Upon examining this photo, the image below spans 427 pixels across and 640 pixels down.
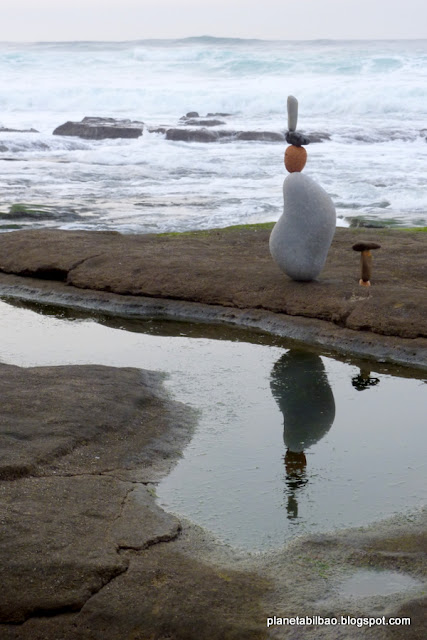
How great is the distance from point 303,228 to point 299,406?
8.57 feet

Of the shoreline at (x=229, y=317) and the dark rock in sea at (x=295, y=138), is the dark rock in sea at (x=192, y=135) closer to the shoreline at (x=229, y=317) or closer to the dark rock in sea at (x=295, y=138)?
the shoreline at (x=229, y=317)

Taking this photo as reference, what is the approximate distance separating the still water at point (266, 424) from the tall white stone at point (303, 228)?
1.00 m

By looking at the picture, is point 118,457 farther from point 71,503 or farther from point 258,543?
point 258,543

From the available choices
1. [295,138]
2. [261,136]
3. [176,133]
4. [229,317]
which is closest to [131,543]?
[229,317]

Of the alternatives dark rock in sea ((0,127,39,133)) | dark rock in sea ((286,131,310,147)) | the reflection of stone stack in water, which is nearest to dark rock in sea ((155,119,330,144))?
dark rock in sea ((0,127,39,133))

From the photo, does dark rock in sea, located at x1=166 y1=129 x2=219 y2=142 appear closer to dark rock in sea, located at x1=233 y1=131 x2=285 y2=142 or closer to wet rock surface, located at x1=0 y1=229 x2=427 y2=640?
dark rock in sea, located at x1=233 y1=131 x2=285 y2=142

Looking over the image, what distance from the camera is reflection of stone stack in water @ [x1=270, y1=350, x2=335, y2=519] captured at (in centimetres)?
557

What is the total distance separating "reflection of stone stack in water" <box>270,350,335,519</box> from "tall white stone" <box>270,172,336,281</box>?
130 cm

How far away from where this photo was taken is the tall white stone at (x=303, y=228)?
873 cm

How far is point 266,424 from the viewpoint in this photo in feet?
20.7

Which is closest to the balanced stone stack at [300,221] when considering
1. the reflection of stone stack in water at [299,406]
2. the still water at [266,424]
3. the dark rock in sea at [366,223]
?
the still water at [266,424]

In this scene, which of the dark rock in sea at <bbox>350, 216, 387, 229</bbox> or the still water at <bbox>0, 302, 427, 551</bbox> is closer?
the still water at <bbox>0, 302, 427, 551</bbox>

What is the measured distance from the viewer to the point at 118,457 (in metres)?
5.51

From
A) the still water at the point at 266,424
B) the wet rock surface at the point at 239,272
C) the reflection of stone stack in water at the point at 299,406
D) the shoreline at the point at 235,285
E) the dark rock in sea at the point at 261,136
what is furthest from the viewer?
the dark rock in sea at the point at 261,136
